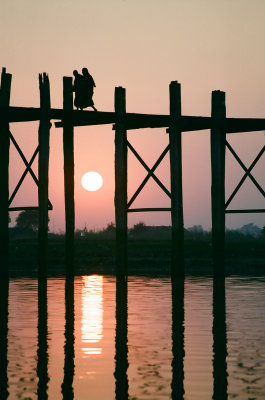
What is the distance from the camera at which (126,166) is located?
1880 cm

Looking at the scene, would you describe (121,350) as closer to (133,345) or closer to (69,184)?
(133,345)

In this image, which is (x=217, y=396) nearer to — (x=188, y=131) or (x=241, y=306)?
(x=241, y=306)

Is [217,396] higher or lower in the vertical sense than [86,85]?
lower

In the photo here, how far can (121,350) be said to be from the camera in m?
8.21

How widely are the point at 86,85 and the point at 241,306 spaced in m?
7.69

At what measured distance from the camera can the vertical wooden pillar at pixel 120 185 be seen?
18144 millimetres

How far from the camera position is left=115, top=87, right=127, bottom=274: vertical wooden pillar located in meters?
18.1

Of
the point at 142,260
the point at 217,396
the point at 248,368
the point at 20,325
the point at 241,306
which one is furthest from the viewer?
the point at 142,260

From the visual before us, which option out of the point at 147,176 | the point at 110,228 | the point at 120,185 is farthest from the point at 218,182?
the point at 110,228

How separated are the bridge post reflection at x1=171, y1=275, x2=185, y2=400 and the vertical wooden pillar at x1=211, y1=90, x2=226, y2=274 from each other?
3293mm

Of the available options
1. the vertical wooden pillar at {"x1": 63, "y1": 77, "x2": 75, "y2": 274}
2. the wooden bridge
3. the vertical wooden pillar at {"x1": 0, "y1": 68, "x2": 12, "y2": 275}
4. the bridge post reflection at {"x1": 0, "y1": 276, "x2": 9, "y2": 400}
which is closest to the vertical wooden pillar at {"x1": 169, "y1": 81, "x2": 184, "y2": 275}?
the wooden bridge

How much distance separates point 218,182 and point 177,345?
10.2m

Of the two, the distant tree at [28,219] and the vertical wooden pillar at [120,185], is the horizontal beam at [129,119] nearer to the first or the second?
the vertical wooden pillar at [120,185]

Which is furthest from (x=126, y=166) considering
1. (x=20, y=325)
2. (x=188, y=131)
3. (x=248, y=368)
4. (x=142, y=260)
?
(x=248, y=368)
